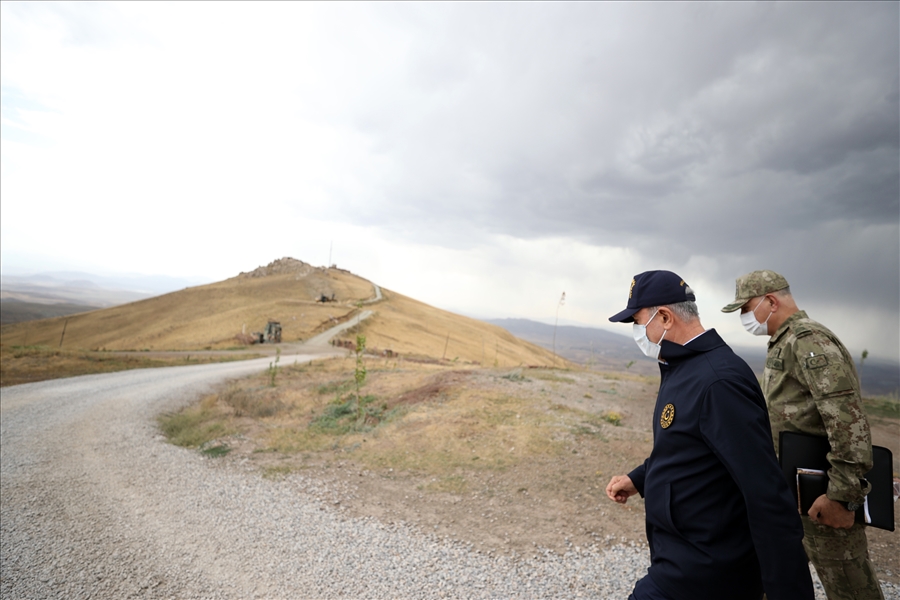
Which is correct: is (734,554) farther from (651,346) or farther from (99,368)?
(99,368)

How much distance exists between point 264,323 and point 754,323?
46210 millimetres

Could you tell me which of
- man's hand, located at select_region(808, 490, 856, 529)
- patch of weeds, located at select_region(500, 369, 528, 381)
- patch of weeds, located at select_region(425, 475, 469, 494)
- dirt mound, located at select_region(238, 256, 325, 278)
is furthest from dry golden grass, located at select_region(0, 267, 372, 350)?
man's hand, located at select_region(808, 490, 856, 529)

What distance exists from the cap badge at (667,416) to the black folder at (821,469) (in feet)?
3.74

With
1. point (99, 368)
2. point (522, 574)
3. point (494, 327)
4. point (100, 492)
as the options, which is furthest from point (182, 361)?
point (494, 327)

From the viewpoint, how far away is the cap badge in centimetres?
239

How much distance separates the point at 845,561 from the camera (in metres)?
3.00

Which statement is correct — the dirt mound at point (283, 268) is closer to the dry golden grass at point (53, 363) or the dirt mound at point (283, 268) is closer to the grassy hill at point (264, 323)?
the grassy hill at point (264, 323)

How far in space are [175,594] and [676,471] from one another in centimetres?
460

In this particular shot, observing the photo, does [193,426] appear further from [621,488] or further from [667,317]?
[667,317]

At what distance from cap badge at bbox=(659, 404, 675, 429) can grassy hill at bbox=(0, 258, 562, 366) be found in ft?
110

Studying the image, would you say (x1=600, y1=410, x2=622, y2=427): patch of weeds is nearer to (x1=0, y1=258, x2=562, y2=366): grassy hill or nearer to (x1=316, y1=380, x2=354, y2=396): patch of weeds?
(x1=316, y1=380, x2=354, y2=396): patch of weeds

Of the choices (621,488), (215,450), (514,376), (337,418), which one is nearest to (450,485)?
(215,450)

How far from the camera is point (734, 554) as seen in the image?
2.16 m

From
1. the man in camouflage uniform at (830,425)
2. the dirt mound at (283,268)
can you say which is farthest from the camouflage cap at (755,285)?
the dirt mound at (283,268)
